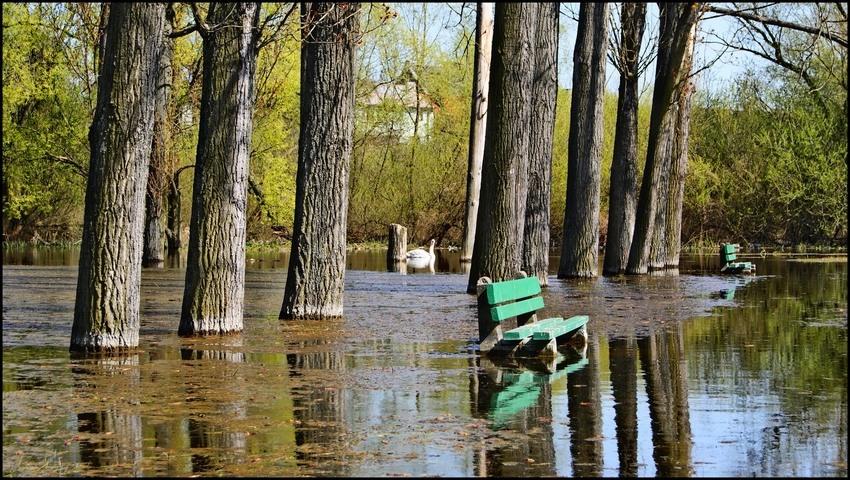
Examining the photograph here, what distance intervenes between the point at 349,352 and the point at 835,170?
102 ft

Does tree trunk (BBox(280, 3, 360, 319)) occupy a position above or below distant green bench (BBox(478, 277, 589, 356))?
above

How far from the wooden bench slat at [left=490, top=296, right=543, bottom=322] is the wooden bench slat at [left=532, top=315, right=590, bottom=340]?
32cm

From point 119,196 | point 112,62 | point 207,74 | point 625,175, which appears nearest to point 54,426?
point 119,196

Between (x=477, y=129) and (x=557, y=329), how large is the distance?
22942 millimetres

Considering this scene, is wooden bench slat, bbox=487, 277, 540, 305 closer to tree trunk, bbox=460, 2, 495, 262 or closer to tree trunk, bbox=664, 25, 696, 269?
tree trunk, bbox=664, 25, 696, 269

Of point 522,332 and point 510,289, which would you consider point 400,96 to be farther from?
point 522,332

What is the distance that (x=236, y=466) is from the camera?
657cm

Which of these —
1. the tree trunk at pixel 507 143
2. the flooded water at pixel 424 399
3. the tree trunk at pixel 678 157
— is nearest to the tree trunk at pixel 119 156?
the flooded water at pixel 424 399

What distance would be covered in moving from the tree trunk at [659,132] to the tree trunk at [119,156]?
17.3 meters

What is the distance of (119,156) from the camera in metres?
11.0

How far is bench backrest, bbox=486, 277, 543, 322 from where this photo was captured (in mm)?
11216

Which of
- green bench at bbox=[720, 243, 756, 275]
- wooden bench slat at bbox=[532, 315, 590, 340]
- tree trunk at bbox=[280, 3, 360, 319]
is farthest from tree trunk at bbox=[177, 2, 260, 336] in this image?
green bench at bbox=[720, 243, 756, 275]

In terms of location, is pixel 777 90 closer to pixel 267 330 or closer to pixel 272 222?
pixel 272 222

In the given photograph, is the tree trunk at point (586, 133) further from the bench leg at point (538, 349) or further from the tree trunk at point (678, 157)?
the bench leg at point (538, 349)
